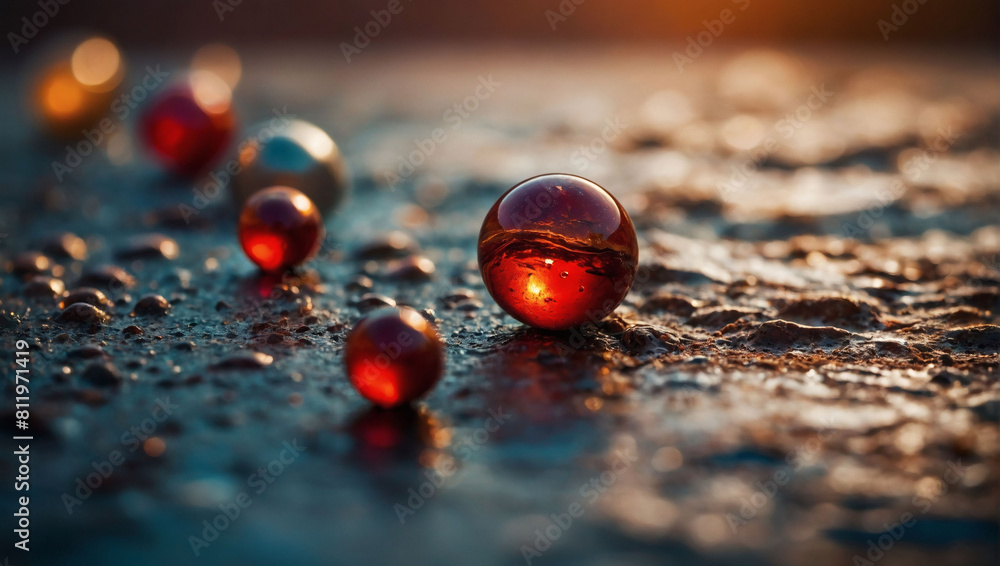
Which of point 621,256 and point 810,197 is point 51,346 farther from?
point 810,197

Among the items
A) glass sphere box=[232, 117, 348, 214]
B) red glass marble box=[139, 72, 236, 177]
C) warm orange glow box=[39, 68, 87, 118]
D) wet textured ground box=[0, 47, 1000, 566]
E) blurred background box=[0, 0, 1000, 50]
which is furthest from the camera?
blurred background box=[0, 0, 1000, 50]

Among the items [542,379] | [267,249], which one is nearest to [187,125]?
[267,249]

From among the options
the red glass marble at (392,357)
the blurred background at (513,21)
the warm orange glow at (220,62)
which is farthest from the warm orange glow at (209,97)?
the blurred background at (513,21)

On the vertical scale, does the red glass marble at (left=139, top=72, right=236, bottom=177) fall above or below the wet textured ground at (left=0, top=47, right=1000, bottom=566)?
above

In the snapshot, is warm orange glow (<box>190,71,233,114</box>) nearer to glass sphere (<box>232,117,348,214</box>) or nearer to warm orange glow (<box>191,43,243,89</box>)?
glass sphere (<box>232,117,348,214</box>)

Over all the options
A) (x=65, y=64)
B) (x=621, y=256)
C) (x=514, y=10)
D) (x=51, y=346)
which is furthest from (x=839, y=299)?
(x=514, y=10)

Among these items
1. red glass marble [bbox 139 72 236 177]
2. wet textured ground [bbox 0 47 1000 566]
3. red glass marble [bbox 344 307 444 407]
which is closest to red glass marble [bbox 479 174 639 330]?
wet textured ground [bbox 0 47 1000 566]

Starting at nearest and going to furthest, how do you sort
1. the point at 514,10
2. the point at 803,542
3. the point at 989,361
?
the point at 803,542 < the point at 989,361 < the point at 514,10

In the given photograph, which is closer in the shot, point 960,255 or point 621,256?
point 621,256
